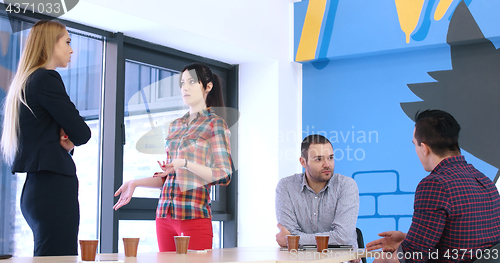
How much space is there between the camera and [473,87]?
3510 mm

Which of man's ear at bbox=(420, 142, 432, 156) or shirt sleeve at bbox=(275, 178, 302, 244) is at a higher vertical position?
man's ear at bbox=(420, 142, 432, 156)

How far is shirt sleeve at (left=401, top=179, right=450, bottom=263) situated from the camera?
1.83 metres

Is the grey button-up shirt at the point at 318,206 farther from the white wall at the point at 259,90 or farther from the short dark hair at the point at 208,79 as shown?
the white wall at the point at 259,90

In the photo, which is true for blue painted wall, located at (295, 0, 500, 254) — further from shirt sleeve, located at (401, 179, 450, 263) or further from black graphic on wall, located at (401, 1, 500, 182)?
shirt sleeve, located at (401, 179, 450, 263)

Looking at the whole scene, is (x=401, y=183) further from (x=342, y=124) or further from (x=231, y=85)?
(x=231, y=85)

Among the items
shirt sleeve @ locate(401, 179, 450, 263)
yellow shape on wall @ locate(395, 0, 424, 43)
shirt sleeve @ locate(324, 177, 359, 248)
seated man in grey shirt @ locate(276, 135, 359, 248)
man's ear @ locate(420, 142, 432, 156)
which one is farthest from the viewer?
yellow shape on wall @ locate(395, 0, 424, 43)

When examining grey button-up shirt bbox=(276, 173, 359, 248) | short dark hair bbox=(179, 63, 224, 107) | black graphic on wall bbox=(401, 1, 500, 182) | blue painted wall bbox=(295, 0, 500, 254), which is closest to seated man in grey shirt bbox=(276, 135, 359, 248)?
grey button-up shirt bbox=(276, 173, 359, 248)

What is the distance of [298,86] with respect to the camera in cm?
428

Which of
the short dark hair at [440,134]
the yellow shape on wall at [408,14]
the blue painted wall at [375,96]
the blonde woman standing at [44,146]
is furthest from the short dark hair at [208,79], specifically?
the yellow shape on wall at [408,14]

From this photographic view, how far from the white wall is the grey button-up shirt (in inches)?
46.1

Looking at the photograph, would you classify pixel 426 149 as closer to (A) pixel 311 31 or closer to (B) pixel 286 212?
(B) pixel 286 212

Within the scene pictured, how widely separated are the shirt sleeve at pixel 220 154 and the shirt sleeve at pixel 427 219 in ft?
2.94

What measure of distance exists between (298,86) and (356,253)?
2.46m

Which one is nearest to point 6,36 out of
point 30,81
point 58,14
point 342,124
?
point 58,14
